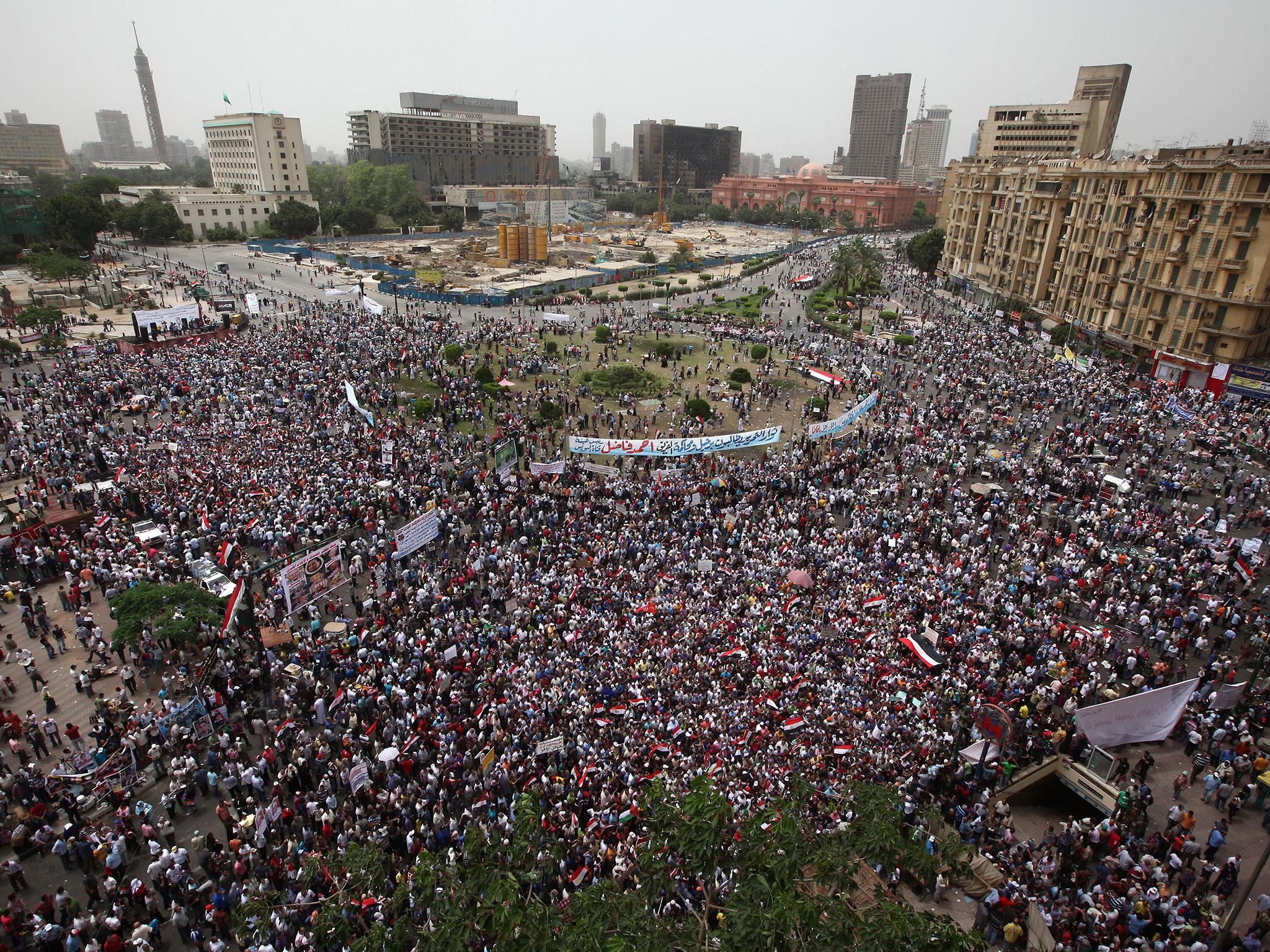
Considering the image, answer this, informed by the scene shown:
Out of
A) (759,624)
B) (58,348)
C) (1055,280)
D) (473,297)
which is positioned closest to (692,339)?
(473,297)

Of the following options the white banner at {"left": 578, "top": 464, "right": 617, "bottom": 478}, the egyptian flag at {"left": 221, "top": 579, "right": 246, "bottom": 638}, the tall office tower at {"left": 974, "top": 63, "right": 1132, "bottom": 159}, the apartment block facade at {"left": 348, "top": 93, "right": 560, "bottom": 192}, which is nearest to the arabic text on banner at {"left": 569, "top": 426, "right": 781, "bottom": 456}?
the white banner at {"left": 578, "top": 464, "right": 617, "bottom": 478}

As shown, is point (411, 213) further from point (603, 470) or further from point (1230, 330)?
point (1230, 330)

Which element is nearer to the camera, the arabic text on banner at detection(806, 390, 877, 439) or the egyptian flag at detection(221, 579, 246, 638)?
the egyptian flag at detection(221, 579, 246, 638)

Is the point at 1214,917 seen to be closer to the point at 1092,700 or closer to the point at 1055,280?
the point at 1092,700

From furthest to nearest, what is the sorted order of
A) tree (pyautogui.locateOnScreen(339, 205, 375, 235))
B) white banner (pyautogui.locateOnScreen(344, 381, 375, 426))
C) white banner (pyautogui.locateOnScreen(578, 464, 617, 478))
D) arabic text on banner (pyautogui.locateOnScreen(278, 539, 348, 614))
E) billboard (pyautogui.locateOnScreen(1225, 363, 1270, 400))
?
tree (pyautogui.locateOnScreen(339, 205, 375, 235))
billboard (pyautogui.locateOnScreen(1225, 363, 1270, 400))
white banner (pyautogui.locateOnScreen(344, 381, 375, 426))
white banner (pyautogui.locateOnScreen(578, 464, 617, 478))
arabic text on banner (pyautogui.locateOnScreen(278, 539, 348, 614))

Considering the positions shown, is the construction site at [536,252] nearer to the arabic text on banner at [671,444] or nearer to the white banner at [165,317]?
the white banner at [165,317]

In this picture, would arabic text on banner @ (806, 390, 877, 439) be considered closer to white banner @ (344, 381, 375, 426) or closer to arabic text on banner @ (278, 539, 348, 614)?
white banner @ (344, 381, 375, 426)

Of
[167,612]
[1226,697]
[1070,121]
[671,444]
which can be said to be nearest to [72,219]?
[671,444]
